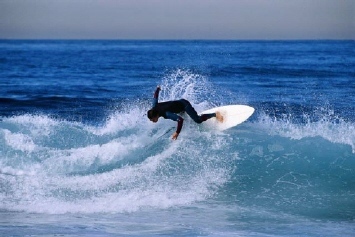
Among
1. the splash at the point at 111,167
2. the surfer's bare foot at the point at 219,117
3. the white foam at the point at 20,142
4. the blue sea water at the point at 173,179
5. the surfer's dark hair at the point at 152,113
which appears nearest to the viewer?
the blue sea water at the point at 173,179

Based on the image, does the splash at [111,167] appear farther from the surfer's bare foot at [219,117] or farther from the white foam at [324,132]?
the white foam at [324,132]

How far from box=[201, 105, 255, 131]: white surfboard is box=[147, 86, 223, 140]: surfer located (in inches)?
17.5

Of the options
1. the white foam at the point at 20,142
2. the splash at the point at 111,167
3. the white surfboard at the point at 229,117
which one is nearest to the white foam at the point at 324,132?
the white surfboard at the point at 229,117

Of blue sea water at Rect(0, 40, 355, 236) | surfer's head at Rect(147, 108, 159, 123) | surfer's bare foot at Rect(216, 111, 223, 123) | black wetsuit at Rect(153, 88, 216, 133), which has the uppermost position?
surfer's bare foot at Rect(216, 111, 223, 123)

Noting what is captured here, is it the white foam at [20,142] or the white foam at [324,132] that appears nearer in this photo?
the white foam at [324,132]

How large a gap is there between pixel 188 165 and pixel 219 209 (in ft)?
5.37

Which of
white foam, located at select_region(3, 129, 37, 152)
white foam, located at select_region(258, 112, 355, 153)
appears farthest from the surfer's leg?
white foam, located at select_region(3, 129, 37, 152)

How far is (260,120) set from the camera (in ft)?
44.9

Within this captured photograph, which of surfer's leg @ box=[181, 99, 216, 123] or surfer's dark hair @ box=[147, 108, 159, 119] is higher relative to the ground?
surfer's leg @ box=[181, 99, 216, 123]

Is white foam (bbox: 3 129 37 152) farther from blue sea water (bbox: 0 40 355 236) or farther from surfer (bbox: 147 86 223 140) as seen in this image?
surfer (bbox: 147 86 223 140)

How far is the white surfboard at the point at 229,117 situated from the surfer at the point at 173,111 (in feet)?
1.46

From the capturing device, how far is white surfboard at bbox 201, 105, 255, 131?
11.9 m

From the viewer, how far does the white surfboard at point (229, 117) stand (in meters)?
11.9

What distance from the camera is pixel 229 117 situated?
12.1 m
